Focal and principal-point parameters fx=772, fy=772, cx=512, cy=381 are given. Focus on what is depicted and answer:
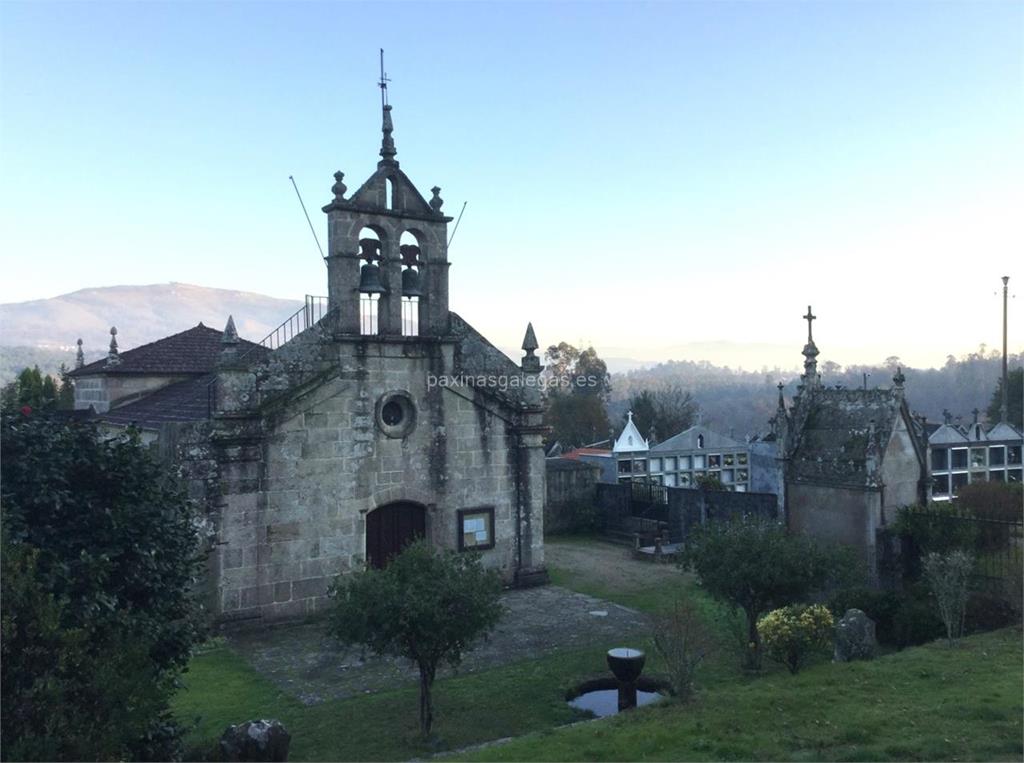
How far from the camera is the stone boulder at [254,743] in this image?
10.1 m

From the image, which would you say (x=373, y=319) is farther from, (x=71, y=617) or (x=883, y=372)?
(x=883, y=372)

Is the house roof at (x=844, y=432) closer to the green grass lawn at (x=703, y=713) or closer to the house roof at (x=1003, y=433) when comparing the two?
the green grass lawn at (x=703, y=713)

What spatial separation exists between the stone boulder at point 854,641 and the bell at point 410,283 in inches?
513

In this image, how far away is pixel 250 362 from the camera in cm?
1850

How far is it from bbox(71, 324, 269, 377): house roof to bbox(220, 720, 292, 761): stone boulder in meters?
18.4

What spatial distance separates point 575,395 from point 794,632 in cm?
5467

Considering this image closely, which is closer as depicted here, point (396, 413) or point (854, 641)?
point (854, 641)

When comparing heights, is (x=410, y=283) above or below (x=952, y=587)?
above

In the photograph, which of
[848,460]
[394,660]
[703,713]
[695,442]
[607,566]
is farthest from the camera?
[695,442]

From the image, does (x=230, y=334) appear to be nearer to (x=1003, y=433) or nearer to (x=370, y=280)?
(x=370, y=280)

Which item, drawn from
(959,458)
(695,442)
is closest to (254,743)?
(959,458)

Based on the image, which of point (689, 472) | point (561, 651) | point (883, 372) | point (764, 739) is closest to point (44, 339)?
point (689, 472)

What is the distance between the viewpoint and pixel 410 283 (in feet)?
69.3

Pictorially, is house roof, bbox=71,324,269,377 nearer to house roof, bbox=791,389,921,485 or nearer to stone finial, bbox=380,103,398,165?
stone finial, bbox=380,103,398,165
